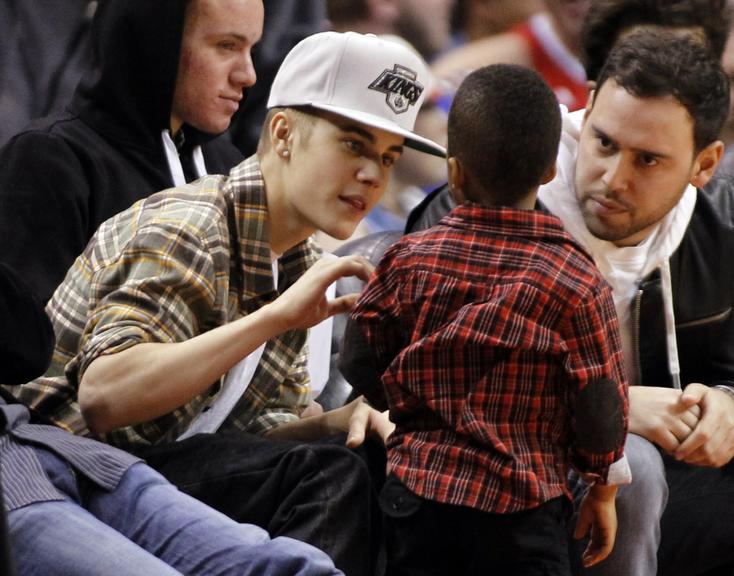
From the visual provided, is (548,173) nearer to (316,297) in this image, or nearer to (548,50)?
(316,297)

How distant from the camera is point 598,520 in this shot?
1.98 metres

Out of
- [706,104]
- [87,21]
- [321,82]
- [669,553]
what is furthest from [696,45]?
[87,21]

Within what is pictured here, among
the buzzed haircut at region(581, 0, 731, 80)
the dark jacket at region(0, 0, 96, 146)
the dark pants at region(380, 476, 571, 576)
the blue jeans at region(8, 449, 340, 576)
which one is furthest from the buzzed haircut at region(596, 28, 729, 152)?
the dark jacket at region(0, 0, 96, 146)

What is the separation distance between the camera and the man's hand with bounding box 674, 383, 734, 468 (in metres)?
2.34

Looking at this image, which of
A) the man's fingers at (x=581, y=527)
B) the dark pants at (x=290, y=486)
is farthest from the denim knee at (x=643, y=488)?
the dark pants at (x=290, y=486)

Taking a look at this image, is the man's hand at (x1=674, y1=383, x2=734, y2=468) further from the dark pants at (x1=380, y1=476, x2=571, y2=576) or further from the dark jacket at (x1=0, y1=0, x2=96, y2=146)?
the dark jacket at (x1=0, y1=0, x2=96, y2=146)

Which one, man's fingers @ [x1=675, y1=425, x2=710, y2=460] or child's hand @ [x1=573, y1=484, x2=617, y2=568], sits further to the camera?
man's fingers @ [x1=675, y1=425, x2=710, y2=460]

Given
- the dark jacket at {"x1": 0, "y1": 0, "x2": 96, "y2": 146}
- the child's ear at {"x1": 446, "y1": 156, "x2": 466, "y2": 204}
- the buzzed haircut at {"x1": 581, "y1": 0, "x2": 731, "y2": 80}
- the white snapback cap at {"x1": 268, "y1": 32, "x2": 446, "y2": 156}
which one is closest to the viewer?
the child's ear at {"x1": 446, "y1": 156, "x2": 466, "y2": 204}

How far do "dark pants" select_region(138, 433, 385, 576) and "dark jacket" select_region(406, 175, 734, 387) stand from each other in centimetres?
69

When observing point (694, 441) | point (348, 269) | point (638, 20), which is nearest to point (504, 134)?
point (348, 269)

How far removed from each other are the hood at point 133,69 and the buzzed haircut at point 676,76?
866mm

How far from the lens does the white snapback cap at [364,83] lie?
2242mm

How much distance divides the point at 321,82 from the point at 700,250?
0.87 meters

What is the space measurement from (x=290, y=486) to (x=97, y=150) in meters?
0.96
